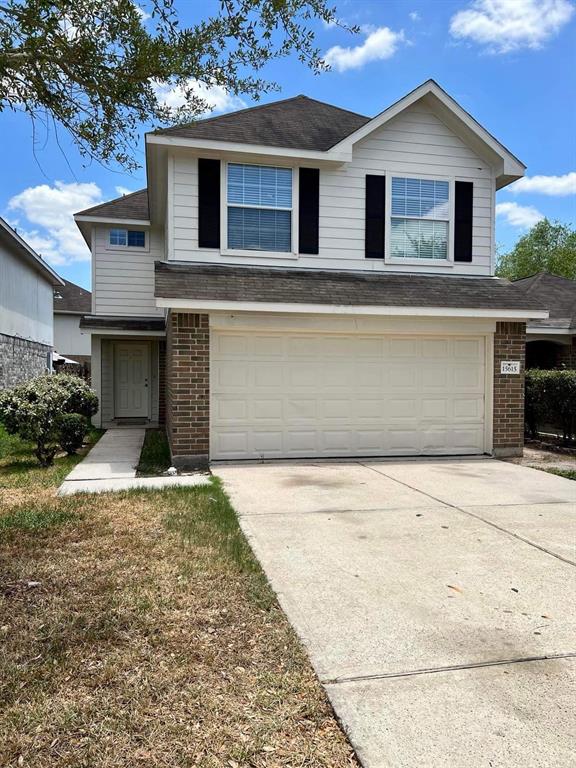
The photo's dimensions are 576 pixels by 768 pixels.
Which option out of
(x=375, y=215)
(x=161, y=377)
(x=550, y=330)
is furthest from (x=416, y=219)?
(x=161, y=377)

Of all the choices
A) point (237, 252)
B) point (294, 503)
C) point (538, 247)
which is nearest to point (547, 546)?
point (294, 503)

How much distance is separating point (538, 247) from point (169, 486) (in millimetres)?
43706

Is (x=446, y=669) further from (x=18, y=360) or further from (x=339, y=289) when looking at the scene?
(x=18, y=360)

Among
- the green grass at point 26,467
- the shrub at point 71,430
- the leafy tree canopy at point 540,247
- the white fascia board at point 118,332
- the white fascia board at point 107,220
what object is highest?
the leafy tree canopy at point 540,247

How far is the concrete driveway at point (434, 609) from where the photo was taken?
8.09 feet

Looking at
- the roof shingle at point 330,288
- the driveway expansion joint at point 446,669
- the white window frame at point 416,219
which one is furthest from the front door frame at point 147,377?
the driveway expansion joint at point 446,669

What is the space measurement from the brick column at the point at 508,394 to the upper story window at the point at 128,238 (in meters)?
9.74

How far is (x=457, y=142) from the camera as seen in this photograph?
10586 mm

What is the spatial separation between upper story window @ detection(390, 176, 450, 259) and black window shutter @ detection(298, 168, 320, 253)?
1476 millimetres

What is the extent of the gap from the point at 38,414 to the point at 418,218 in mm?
7504

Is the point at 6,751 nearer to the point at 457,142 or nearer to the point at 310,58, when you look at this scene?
the point at 310,58

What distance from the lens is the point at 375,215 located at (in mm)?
10242

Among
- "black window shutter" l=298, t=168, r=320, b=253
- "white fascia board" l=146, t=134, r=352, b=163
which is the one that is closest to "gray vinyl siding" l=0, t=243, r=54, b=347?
"white fascia board" l=146, t=134, r=352, b=163

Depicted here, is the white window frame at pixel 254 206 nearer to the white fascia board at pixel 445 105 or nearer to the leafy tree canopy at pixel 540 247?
the white fascia board at pixel 445 105
